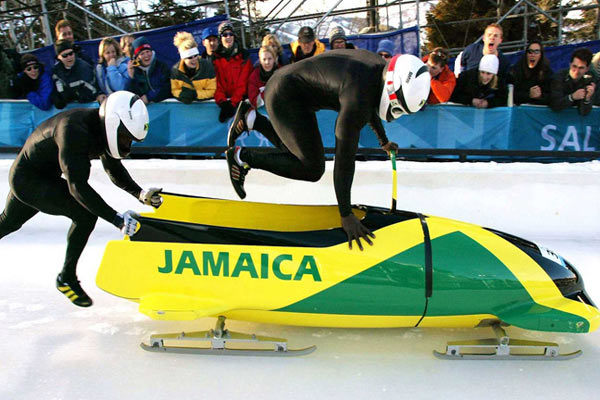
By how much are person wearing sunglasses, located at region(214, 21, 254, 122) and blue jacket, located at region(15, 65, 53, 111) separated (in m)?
1.70

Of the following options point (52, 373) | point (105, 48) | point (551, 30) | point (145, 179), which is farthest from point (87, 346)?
point (551, 30)

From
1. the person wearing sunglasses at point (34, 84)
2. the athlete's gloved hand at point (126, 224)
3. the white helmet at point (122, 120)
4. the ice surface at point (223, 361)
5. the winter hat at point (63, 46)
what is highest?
the winter hat at point (63, 46)

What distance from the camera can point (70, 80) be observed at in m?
4.89

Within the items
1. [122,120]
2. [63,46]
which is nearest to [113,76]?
[63,46]

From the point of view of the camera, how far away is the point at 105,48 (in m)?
4.95

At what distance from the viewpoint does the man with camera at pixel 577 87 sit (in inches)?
172

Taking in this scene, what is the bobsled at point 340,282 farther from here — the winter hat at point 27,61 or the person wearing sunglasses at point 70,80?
the winter hat at point 27,61

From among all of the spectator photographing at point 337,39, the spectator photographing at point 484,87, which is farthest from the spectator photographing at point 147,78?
the spectator photographing at point 484,87

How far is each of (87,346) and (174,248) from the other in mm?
622

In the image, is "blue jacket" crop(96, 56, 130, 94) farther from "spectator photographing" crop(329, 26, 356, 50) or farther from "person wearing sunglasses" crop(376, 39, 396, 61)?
"person wearing sunglasses" crop(376, 39, 396, 61)

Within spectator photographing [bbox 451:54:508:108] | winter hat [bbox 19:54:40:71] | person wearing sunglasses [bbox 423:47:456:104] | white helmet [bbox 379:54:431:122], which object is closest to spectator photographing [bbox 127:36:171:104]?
winter hat [bbox 19:54:40:71]

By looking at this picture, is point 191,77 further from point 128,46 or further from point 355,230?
point 355,230

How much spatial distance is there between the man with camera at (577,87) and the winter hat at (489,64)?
20.2 inches

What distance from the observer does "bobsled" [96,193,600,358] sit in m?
2.14
